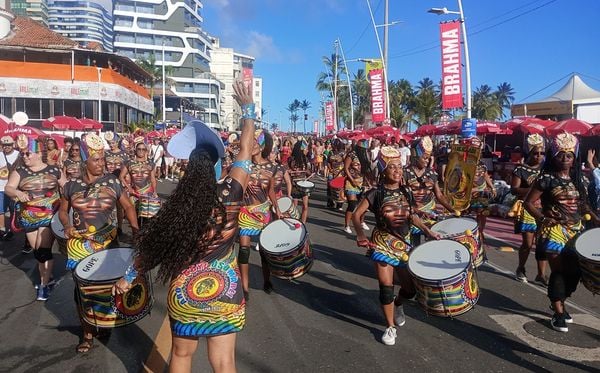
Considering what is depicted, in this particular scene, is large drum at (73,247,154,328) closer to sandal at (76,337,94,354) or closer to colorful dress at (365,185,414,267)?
sandal at (76,337,94,354)

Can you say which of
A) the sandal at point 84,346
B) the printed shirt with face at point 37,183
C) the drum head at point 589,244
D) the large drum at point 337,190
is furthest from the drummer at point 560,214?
the large drum at point 337,190

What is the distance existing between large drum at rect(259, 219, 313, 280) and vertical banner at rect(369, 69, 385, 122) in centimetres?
2332

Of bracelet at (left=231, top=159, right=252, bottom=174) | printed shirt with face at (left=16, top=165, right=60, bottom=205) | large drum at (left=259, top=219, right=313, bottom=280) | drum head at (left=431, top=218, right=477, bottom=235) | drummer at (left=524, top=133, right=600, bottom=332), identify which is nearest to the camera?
bracelet at (left=231, top=159, right=252, bottom=174)

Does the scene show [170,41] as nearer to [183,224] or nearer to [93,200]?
[93,200]

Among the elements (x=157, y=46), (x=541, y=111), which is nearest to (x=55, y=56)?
(x=541, y=111)

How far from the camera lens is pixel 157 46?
4003 inches

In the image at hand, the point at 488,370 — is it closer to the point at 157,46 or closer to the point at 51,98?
the point at 51,98

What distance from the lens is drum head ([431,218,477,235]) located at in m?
5.84

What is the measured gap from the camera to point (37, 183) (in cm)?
649

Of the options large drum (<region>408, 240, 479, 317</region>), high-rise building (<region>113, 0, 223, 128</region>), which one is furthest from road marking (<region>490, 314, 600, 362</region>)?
high-rise building (<region>113, 0, 223, 128</region>)

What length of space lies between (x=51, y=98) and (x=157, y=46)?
214 ft

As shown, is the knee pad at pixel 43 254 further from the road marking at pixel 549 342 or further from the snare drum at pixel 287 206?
the road marking at pixel 549 342

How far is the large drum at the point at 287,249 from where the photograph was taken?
5629 millimetres

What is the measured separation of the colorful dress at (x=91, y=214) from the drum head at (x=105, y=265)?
0.35 m
